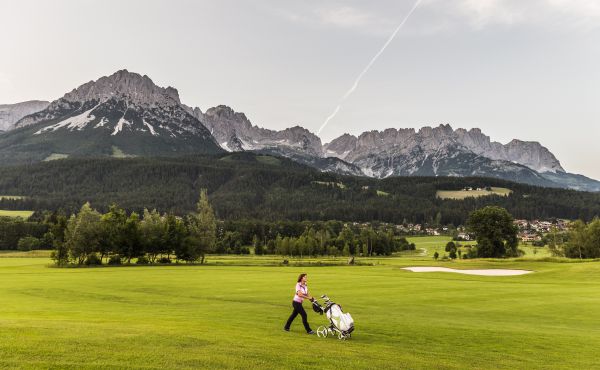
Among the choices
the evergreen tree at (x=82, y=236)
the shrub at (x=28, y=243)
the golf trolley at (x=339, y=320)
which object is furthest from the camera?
the shrub at (x=28, y=243)

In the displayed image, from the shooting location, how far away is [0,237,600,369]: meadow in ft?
49.1

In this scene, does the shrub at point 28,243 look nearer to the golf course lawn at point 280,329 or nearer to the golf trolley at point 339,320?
the golf course lawn at point 280,329

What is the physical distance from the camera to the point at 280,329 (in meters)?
22.6

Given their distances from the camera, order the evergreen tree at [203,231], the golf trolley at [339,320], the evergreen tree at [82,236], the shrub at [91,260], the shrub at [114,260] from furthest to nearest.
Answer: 1. the evergreen tree at [203,231]
2. the shrub at [114,260]
3. the shrub at [91,260]
4. the evergreen tree at [82,236]
5. the golf trolley at [339,320]

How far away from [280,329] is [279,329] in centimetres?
6

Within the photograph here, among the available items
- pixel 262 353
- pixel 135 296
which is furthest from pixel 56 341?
pixel 135 296

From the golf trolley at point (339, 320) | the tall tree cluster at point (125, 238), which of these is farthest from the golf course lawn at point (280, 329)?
the tall tree cluster at point (125, 238)

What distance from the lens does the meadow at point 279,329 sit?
15.0 meters

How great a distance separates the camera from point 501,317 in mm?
29703

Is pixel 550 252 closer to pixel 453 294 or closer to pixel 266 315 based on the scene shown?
pixel 453 294

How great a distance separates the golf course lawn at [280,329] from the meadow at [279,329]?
2.4 inches

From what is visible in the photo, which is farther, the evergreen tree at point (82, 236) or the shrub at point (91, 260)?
the shrub at point (91, 260)

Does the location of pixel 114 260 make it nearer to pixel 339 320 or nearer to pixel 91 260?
pixel 91 260

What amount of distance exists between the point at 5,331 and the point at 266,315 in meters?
14.2
